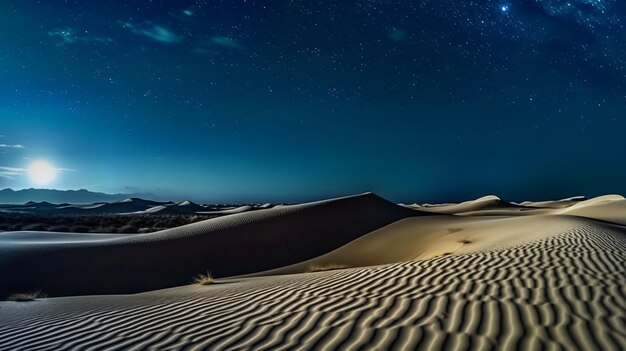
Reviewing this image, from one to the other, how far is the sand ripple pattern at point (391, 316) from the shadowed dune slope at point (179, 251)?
364 inches

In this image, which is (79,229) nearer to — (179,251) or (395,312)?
(179,251)

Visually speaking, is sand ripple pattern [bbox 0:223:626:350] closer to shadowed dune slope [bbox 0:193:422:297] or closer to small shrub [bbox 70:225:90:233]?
shadowed dune slope [bbox 0:193:422:297]

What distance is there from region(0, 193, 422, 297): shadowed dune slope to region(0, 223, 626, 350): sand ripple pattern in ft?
30.4

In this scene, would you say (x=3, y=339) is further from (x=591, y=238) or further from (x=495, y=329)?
(x=591, y=238)

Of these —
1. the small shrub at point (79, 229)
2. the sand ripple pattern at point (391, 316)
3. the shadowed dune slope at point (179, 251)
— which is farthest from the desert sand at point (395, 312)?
the small shrub at point (79, 229)

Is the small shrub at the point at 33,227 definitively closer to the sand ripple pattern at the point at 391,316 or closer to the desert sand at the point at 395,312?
the desert sand at the point at 395,312

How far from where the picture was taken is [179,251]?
19469 millimetres

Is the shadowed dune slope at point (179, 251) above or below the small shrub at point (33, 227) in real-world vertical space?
below

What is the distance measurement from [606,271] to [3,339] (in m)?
8.43

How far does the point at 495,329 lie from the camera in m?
4.07

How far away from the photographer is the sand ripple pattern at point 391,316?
13.1 feet

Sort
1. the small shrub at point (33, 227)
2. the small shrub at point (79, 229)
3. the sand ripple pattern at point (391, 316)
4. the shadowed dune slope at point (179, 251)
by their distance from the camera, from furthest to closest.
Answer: the small shrub at point (33, 227), the small shrub at point (79, 229), the shadowed dune slope at point (179, 251), the sand ripple pattern at point (391, 316)

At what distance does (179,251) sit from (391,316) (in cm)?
1648

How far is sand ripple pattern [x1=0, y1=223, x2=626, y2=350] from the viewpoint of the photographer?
398 centimetres
